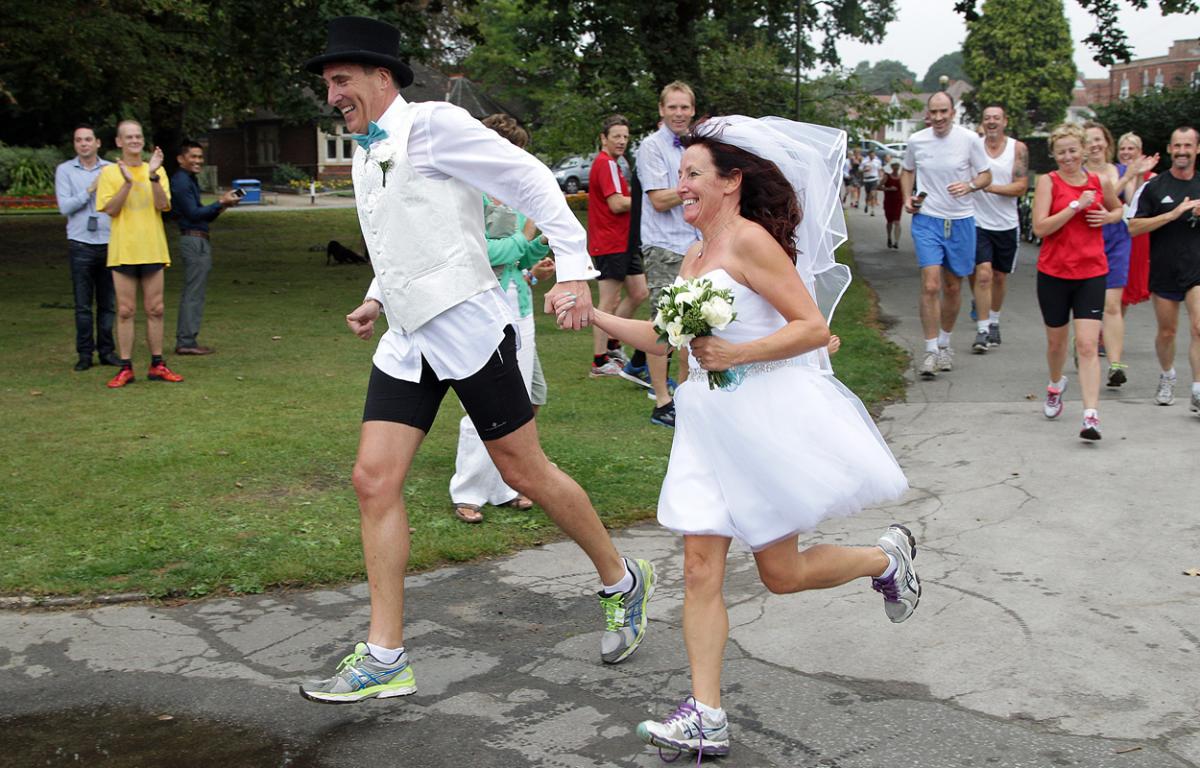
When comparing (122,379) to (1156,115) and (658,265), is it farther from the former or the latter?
(1156,115)

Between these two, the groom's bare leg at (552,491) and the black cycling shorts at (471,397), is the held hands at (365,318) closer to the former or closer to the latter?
the black cycling shorts at (471,397)

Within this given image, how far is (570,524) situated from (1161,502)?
12.0 feet

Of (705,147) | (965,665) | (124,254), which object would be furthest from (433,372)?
(124,254)

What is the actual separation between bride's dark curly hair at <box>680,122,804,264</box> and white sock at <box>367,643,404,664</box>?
1.90 meters

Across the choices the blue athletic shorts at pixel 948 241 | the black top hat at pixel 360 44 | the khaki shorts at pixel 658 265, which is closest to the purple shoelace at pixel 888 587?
the black top hat at pixel 360 44

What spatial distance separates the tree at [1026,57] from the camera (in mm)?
107500

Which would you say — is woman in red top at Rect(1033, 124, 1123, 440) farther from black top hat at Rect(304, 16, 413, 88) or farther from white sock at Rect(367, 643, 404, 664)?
white sock at Rect(367, 643, 404, 664)

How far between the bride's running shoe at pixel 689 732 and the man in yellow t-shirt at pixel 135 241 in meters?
7.61

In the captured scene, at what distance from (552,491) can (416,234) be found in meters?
1.06

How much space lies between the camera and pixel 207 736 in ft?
13.3

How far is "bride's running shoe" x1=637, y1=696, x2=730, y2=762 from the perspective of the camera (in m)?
3.76

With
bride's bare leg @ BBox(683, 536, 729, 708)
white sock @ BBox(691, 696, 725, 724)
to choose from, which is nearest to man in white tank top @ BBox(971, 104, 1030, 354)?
bride's bare leg @ BBox(683, 536, 729, 708)

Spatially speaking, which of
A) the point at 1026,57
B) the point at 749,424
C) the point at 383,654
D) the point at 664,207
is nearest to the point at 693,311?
the point at 749,424

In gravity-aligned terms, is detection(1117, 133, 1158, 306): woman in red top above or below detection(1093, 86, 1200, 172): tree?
below
